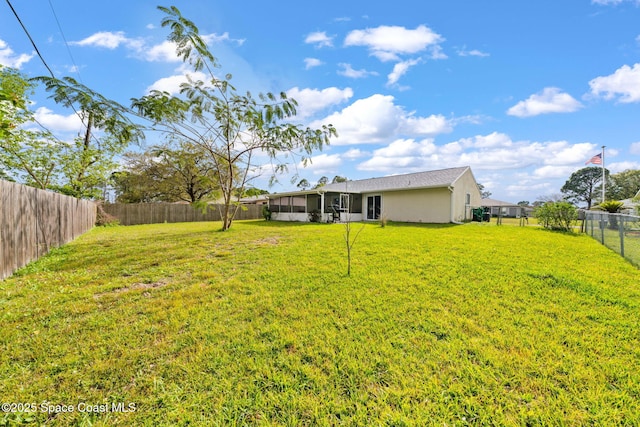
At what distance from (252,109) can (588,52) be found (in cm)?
1098

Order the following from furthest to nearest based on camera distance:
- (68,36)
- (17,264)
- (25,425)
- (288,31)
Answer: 1. (288,31)
2. (68,36)
3. (17,264)
4. (25,425)

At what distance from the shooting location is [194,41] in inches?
299

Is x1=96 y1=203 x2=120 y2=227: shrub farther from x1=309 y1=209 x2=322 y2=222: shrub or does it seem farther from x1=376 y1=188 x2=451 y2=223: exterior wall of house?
x1=376 y1=188 x2=451 y2=223: exterior wall of house

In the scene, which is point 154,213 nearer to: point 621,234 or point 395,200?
point 395,200

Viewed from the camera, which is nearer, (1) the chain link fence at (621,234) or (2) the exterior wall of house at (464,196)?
(1) the chain link fence at (621,234)

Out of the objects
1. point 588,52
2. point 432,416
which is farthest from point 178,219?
point 588,52

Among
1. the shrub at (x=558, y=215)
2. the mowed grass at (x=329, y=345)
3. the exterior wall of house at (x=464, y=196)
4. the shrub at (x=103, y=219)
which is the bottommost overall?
the mowed grass at (x=329, y=345)

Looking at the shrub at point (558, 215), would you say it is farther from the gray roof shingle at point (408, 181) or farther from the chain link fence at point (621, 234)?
the gray roof shingle at point (408, 181)

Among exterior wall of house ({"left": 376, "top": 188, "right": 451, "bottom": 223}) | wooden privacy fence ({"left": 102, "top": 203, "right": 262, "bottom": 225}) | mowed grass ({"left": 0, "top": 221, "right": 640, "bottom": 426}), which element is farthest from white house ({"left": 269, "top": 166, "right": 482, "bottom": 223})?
mowed grass ({"left": 0, "top": 221, "right": 640, "bottom": 426})

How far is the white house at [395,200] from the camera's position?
48.9ft

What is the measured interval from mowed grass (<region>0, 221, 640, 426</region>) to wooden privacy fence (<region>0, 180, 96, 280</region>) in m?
0.52

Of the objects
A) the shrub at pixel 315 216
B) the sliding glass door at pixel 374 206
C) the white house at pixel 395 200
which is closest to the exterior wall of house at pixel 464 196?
the white house at pixel 395 200

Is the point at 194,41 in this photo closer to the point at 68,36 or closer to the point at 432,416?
the point at 68,36

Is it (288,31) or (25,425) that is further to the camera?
(288,31)
